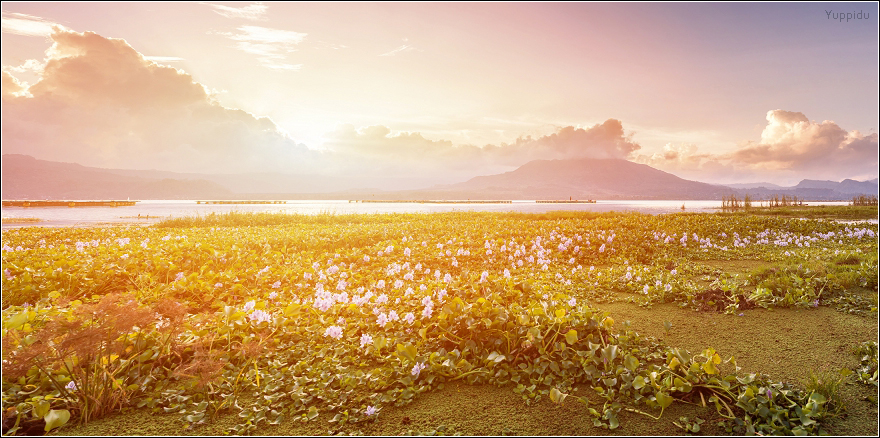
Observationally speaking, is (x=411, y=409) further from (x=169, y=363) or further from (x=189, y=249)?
(x=189, y=249)

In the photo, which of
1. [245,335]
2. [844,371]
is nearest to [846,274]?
[844,371]

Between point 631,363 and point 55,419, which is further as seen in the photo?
point 631,363

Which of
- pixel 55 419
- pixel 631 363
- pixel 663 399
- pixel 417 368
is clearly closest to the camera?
pixel 55 419

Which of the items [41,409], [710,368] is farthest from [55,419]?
[710,368]

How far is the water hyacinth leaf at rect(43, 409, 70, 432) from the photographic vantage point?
8.98ft

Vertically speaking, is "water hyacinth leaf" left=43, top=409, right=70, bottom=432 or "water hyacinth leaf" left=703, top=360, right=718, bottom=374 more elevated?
"water hyacinth leaf" left=703, top=360, right=718, bottom=374

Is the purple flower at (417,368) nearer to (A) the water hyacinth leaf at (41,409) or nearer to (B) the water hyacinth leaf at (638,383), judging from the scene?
(B) the water hyacinth leaf at (638,383)

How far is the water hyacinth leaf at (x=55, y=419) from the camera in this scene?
274cm

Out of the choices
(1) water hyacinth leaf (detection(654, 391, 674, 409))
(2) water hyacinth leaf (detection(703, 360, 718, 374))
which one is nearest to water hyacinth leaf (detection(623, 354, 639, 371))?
(1) water hyacinth leaf (detection(654, 391, 674, 409))

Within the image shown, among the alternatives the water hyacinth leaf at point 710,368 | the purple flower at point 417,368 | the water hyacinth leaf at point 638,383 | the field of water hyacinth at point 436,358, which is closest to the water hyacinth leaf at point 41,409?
the field of water hyacinth at point 436,358

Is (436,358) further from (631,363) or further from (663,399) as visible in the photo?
(663,399)

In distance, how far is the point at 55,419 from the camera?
2756 mm

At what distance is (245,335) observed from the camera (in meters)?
4.42

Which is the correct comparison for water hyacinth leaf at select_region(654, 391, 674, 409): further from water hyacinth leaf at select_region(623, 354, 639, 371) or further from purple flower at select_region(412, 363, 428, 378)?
purple flower at select_region(412, 363, 428, 378)
